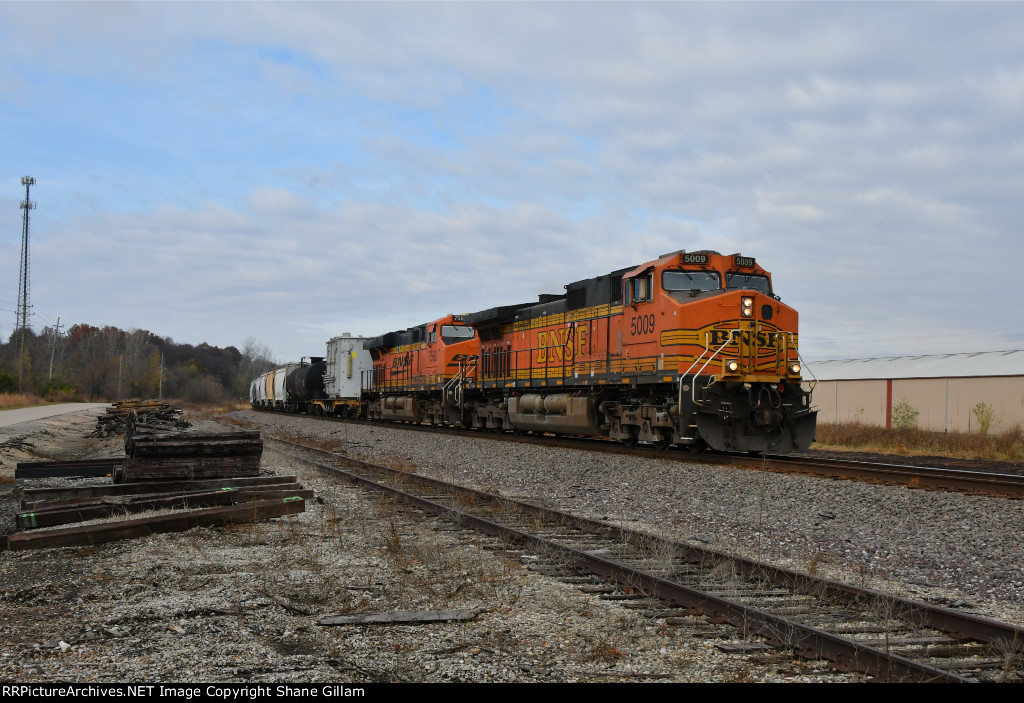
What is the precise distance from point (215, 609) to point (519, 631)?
6.15 feet

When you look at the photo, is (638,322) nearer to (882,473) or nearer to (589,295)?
(589,295)

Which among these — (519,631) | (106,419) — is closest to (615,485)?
(519,631)

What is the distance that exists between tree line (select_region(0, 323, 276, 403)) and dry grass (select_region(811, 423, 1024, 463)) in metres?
59.2

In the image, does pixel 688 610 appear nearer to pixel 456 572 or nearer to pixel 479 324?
pixel 456 572

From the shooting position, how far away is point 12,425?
27.5 meters

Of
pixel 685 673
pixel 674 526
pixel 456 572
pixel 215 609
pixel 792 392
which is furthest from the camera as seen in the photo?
pixel 792 392

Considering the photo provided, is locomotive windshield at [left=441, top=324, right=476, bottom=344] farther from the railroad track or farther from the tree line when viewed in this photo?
the tree line

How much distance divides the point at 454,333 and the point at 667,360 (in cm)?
1323

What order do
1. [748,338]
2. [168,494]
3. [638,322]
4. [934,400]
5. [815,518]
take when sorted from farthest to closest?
1. [934,400]
2. [638,322]
3. [748,338]
4. [168,494]
5. [815,518]

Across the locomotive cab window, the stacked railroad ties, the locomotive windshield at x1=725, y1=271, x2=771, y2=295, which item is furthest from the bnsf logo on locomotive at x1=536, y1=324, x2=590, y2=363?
the stacked railroad ties

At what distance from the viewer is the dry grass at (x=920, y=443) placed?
19.8 m

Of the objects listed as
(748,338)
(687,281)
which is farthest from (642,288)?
(748,338)

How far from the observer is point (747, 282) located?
14836mm

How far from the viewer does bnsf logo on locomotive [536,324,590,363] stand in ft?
57.5
